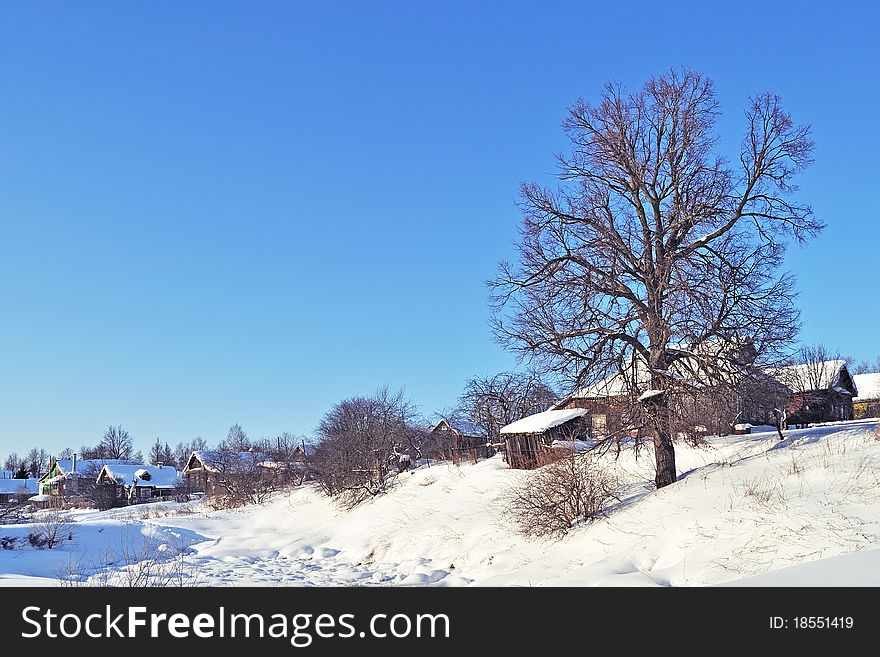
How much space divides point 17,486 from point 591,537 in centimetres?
11977

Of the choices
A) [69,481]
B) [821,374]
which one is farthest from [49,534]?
[69,481]

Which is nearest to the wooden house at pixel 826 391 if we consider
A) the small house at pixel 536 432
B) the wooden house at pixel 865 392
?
the wooden house at pixel 865 392

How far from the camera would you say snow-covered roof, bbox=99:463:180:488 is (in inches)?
3556

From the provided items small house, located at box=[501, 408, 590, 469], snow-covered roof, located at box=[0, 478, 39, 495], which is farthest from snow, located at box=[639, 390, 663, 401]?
snow-covered roof, located at box=[0, 478, 39, 495]

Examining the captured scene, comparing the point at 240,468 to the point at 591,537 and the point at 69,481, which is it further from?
the point at 69,481

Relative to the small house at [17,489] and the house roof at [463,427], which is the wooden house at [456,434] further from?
the small house at [17,489]

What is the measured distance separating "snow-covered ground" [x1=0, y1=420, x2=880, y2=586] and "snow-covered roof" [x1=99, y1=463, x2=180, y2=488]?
5623 centimetres

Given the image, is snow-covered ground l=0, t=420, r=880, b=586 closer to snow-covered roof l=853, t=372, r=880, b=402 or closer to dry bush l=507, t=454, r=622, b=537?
dry bush l=507, t=454, r=622, b=537

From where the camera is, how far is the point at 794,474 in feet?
57.2

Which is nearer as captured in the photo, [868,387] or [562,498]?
[562,498]

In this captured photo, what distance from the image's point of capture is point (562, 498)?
19.5m
